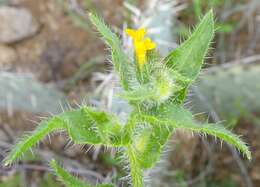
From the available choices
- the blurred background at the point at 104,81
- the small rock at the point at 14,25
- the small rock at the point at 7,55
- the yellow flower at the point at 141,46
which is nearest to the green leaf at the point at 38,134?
the yellow flower at the point at 141,46

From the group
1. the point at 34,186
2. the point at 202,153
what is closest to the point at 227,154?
the point at 202,153

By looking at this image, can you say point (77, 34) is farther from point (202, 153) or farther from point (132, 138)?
point (132, 138)

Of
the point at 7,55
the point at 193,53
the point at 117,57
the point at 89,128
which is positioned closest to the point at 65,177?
the point at 89,128

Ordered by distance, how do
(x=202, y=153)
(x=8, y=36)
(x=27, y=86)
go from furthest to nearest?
(x=8, y=36) < (x=202, y=153) < (x=27, y=86)

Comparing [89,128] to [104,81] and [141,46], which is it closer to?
[141,46]

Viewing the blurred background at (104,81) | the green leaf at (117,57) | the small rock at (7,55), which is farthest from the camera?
the small rock at (7,55)

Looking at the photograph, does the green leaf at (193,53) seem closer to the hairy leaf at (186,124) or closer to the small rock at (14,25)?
Answer: the hairy leaf at (186,124)
